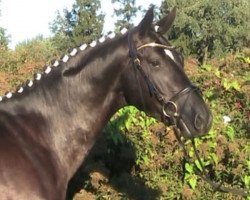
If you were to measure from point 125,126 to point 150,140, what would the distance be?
14.4 inches

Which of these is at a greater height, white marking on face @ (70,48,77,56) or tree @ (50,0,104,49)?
white marking on face @ (70,48,77,56)

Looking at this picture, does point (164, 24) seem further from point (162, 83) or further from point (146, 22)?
point (162, 83)

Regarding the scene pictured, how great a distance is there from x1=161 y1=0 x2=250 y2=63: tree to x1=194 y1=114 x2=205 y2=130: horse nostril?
159 feet

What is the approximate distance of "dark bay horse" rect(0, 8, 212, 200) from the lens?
3.81 meters

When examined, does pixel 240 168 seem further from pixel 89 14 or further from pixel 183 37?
pixel 89 14

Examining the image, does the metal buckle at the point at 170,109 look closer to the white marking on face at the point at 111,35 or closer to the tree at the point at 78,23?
the white marking on face at the point at 111,35

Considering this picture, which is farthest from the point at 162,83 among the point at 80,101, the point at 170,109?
the point at 80,101

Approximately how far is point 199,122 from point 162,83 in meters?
0.40

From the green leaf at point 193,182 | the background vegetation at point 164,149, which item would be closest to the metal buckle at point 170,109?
the background vegetation at point 164,149

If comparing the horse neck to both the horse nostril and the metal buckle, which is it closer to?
the metal buckle

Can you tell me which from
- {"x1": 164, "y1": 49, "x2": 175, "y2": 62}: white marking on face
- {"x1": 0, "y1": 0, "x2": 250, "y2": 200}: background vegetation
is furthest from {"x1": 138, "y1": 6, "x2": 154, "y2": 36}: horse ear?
{"x1": 0, "y1": 0, "x2": 250, "y2": 200}: background vegetation

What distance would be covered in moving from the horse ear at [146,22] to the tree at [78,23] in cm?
5144

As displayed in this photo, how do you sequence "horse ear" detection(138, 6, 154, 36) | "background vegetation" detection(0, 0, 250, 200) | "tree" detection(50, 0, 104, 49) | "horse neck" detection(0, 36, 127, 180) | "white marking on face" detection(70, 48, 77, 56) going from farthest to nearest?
"tree" detection(50, 0, 104, 49) → "background vegetation" detection(0, 0, 250, 200) → "white marking on face" detection(70, 48, 77, 56) → "horse neck" detection(0, 36, 127, 180) → "horse ear" detection(138, 6, 154, 36)

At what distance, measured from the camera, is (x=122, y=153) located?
6.40 m
